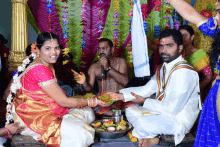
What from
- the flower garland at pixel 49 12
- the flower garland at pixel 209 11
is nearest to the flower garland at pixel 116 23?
the flower garland at pixel 49 12

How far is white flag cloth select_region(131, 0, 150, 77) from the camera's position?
2652 millimetres

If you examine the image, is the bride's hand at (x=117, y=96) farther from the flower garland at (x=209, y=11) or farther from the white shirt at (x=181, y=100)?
the flower garland at (x=209, y=11)

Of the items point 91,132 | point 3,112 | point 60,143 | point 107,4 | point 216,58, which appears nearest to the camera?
point 216,58

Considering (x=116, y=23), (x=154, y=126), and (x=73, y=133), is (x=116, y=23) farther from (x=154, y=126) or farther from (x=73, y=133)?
(x=73, y=133)

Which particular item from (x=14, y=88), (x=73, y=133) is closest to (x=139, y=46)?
(x=73, y=133)

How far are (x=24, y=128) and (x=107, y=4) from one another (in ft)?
11.1

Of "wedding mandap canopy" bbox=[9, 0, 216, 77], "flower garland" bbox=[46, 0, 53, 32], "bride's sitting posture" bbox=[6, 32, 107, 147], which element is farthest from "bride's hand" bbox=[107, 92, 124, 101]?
"flower garland" bbox=[46, 0, 53, 32]

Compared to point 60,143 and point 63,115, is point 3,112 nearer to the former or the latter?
point 63,115

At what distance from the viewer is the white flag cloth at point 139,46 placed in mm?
2652

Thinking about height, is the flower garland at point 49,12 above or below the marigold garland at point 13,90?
above

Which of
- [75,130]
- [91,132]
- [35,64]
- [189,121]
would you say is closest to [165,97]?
[189,121]

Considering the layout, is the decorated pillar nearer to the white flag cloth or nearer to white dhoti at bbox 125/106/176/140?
the white flag cloth

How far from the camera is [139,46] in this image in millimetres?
2676

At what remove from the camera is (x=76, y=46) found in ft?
16.1
